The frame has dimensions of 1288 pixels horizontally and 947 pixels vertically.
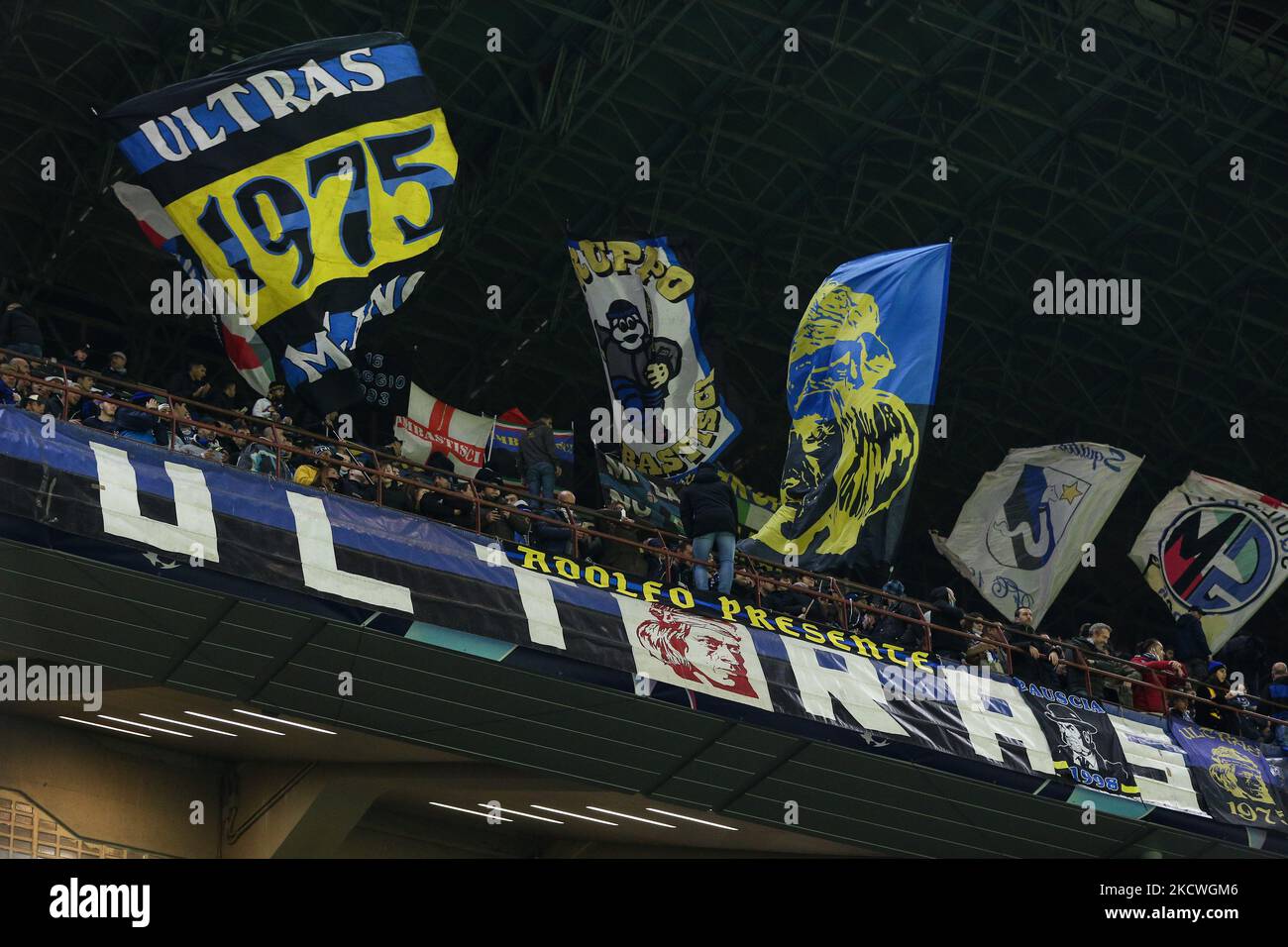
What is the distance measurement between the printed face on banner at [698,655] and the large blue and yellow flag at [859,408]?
133 cm

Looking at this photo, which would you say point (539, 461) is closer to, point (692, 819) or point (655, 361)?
point (655, 361)

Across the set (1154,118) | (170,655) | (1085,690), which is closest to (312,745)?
(170,655)

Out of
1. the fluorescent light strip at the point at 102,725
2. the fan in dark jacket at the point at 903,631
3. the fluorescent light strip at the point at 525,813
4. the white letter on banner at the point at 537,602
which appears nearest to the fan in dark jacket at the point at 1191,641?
the fan in dark jacket at the point at 903,631

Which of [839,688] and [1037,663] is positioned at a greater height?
[1037,663]

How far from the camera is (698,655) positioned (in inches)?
851

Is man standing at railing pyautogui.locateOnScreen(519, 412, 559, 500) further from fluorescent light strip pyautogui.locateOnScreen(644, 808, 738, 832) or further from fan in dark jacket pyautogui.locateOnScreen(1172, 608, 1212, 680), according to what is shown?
fan in dark jacket pyautogui.locateOnScreen(1172, 608, 1212, 680)

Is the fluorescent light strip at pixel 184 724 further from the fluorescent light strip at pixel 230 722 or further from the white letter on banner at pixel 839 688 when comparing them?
the white letter on banner at pixel 839 688

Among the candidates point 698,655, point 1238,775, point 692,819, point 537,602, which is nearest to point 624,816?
point 692,819

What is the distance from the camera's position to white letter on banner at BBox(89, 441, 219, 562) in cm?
1864

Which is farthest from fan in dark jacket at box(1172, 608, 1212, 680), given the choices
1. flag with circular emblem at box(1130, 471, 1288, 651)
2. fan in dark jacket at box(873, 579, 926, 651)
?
fan in dark jacket at box(873, 579, 926, 651)

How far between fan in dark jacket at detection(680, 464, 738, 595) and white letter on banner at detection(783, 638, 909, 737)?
1.16 metres

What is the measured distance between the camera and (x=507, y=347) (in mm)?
34906

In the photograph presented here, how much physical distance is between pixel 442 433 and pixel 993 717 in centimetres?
1108

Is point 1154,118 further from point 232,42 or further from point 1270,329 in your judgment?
point 232,42
